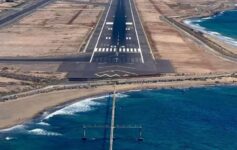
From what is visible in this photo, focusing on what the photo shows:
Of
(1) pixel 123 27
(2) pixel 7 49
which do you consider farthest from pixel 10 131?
(1) pixel 123 27

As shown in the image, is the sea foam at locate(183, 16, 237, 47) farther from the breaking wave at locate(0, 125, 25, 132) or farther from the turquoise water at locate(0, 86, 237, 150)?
the breaking wave at locate(0, 125, 25, 132)

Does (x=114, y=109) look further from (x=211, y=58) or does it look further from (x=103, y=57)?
(x=211, y=58)

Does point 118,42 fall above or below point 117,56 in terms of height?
above

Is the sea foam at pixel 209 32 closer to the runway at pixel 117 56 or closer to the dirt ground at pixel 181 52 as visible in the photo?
the dirt ground at pixel 181 52

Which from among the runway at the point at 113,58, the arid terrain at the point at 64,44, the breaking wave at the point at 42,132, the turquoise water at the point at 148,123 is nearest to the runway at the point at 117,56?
the runway at the point at 113,58

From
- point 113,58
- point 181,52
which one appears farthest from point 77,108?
point 181,52

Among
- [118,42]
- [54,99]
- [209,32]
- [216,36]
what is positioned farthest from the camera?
[209,32]

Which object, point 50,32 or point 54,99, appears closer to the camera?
point 54,99

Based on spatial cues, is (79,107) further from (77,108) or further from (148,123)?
(148,123)
